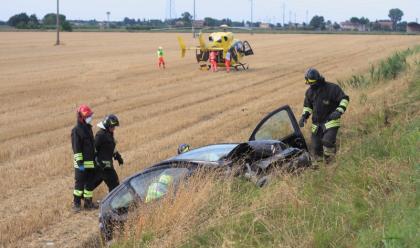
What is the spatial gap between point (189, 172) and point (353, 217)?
2.02 m

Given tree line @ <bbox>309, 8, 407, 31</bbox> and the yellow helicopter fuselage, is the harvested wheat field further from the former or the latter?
tree line @ <bbox>309, 8, 407, 31</bbox>

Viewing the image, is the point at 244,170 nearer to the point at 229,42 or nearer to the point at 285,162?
the point at 285,162

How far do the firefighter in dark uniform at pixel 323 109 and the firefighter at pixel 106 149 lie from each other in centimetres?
294

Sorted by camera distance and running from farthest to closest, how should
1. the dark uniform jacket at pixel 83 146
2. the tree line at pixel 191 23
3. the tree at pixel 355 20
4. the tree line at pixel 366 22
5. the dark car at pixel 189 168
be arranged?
the tree at pixel 355 20 < the tree line at pixel 366 22 < the tree line at pixel 191 23 < the dark uniform jacket at pixel 83 146 < the dark car at pixel 189 168

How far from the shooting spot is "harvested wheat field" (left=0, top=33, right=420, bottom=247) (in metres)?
9.24

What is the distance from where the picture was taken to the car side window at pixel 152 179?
266 inches

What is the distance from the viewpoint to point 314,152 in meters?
9.80

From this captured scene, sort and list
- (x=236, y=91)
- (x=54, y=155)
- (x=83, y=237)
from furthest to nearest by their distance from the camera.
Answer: (x=236, y=91) < (x=54, y=155) < (x=83, y=237)

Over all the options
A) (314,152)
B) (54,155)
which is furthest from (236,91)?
(314,152)

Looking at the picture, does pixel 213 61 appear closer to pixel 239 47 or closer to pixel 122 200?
pixel 239 47

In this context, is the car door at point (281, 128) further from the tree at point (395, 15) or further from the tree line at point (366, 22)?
the tree at point (395, 15)

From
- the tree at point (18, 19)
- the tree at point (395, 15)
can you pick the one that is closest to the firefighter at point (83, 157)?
the tree at point (18, 19)

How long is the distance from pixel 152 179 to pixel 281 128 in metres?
2.70

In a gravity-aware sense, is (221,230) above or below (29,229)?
above
